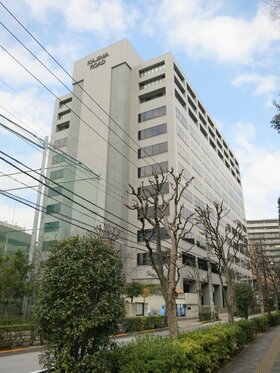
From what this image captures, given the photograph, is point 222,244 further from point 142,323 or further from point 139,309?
point 139,309

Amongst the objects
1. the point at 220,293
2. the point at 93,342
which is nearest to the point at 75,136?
the point at 220,293

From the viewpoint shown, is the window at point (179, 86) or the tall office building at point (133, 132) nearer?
the tall office building at point (133, 132)

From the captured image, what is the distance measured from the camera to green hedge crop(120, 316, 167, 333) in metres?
22.8

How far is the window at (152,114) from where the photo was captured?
54.6 m

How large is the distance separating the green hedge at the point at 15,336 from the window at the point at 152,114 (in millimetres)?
43616

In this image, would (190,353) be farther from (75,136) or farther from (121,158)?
(75,136)

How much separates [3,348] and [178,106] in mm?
48327

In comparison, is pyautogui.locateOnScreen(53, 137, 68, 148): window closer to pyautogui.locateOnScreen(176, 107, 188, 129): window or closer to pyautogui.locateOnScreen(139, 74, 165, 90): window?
pyautogui.locateOnScreen(139, 74, 165, 90): window

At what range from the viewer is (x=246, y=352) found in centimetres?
1207

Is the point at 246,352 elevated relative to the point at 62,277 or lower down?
lower down

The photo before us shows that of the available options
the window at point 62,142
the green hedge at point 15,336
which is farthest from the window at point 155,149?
the green hedge at point 15,336

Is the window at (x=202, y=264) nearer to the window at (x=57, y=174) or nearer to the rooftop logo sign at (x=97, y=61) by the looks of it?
the window at (x=57, y=174)

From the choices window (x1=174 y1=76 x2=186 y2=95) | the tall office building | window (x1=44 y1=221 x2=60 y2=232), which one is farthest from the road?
window (x1=174 y1=76 x2=186 y2=95)

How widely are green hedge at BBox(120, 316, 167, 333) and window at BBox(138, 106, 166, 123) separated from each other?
116 feet
